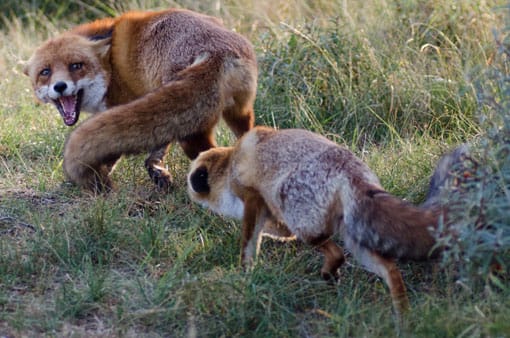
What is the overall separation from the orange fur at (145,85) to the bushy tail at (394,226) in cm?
160

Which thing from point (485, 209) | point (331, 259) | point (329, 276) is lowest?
point (329, 276)

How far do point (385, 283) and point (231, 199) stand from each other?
101 cm

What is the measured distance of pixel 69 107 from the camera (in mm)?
6328

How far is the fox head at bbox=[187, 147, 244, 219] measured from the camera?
4.89 m

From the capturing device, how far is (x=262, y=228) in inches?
185

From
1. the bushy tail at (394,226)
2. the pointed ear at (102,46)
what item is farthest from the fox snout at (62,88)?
the bushy tail at (394,226)

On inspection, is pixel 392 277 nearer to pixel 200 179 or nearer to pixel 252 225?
pixel 252 225

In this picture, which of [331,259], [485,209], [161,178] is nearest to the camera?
[485,209]

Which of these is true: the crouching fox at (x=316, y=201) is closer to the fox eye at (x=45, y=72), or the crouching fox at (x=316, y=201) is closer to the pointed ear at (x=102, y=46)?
the pointed ear at (x=102, y=46)

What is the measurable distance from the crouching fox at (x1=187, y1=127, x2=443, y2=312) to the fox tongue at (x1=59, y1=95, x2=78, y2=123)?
1635 millimetres

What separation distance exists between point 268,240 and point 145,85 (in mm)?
1583

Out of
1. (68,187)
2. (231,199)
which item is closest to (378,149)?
(231,199)

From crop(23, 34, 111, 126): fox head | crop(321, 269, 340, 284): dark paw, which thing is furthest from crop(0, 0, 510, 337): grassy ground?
crop(23, 34, 111, 126): fox head

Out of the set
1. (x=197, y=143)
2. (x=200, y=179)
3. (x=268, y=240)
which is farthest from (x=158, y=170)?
(x=268, y=240)
